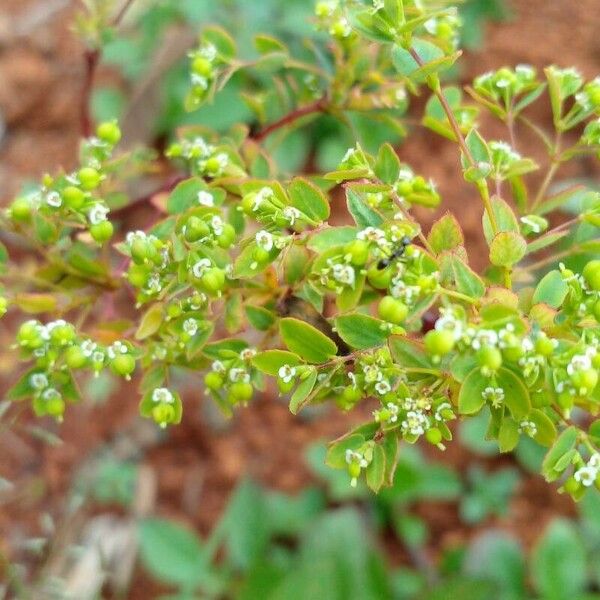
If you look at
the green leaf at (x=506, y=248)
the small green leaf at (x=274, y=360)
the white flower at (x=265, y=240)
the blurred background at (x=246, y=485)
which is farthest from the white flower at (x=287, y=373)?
the blurred background at (x=246, y=485)

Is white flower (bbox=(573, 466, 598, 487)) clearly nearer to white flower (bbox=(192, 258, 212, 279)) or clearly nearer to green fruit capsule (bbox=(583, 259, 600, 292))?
green fruit capsule (bbox=(583, 259, 600, 292))

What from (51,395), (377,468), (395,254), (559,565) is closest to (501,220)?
(395,254)

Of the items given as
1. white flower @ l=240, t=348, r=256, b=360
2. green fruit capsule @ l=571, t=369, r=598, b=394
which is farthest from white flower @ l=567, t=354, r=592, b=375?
white flower @ l=240, t=348, r=256, b=360

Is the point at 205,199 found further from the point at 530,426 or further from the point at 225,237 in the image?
the point at 530,426

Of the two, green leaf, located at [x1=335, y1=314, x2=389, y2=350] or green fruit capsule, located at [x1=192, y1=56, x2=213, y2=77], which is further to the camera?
green fruit capsule, located at [x1=192, y1=56, x2=213, y2=77]

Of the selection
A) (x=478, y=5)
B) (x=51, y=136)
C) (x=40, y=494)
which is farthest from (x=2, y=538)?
(x=478, y=5)

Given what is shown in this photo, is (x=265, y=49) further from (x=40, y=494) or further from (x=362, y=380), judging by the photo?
(x=40, y=494)

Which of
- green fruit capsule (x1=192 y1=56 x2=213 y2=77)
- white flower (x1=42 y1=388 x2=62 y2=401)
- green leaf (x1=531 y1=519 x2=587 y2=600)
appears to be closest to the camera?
white flower (x1=42 y1=388 x2=62 y2=401)
